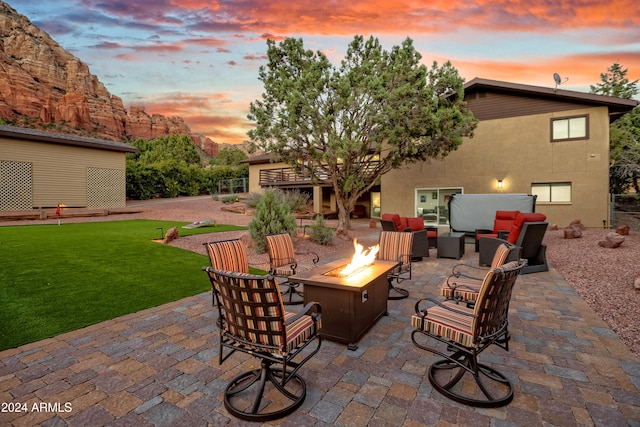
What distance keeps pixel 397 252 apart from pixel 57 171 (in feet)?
69.6

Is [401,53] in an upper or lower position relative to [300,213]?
upper

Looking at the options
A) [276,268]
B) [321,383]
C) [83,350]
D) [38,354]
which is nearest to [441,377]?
[321,383]

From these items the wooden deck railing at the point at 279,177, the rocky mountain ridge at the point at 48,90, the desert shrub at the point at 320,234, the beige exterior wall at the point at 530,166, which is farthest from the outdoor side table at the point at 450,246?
the rocky mountain ridge at the point at 48,90

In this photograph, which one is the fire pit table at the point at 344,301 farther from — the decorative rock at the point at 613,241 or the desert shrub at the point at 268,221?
the decorative rock at the point at 613,241

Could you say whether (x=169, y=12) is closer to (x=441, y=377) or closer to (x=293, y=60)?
(x=293, y=60)

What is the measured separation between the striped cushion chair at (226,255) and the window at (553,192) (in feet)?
50.8

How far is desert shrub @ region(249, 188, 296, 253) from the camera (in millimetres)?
8914

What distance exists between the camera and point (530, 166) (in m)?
14.8

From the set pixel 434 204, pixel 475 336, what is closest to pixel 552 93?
pixel 434 204

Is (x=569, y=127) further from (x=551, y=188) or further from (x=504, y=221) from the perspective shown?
(x=504, y=221)

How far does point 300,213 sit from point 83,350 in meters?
18.8

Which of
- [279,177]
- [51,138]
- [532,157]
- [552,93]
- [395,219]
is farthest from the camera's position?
[279,177]

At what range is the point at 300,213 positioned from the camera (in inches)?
869

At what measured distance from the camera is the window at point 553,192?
46.6ft
